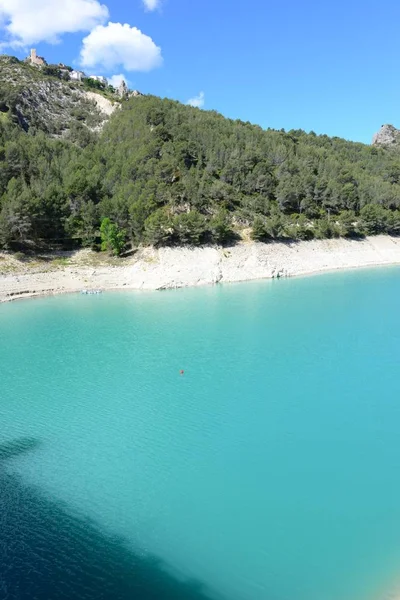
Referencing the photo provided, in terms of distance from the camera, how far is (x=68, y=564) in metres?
9.62

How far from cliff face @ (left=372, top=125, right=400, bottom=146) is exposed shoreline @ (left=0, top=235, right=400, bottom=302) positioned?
102022 mm

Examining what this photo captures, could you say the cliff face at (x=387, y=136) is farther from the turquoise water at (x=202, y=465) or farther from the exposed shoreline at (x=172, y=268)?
the turquoise water at (x=202, y=465)

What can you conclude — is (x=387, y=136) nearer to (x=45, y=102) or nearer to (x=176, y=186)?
(x=45, y=102)

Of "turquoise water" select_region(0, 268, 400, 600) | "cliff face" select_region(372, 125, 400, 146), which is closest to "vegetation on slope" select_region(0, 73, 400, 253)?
"turquoise water" select_region(0, 268, 400, 600)

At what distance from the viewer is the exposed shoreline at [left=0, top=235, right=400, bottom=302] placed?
43.3 m

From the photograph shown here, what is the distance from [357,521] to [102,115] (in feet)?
328

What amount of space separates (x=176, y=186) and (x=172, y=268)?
16.6 metres

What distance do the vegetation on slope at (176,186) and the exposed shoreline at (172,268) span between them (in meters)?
2.21

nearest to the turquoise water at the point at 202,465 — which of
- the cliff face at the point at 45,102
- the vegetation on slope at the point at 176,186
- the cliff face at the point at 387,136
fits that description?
the vegetation on slope at the point at 176,186

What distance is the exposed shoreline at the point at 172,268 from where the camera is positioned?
43281 mm

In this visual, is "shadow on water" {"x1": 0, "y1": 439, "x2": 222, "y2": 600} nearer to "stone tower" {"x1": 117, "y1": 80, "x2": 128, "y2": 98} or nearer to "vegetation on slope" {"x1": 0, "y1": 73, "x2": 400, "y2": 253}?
"vegetation on slope" {"x1": 0, "y1": 73, "x2": 400, "y2": 253}

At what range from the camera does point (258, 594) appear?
27.9 feet

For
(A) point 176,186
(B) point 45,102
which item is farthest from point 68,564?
(B) point 45,102

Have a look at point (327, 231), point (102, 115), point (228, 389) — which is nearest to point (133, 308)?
point (228, 389)
